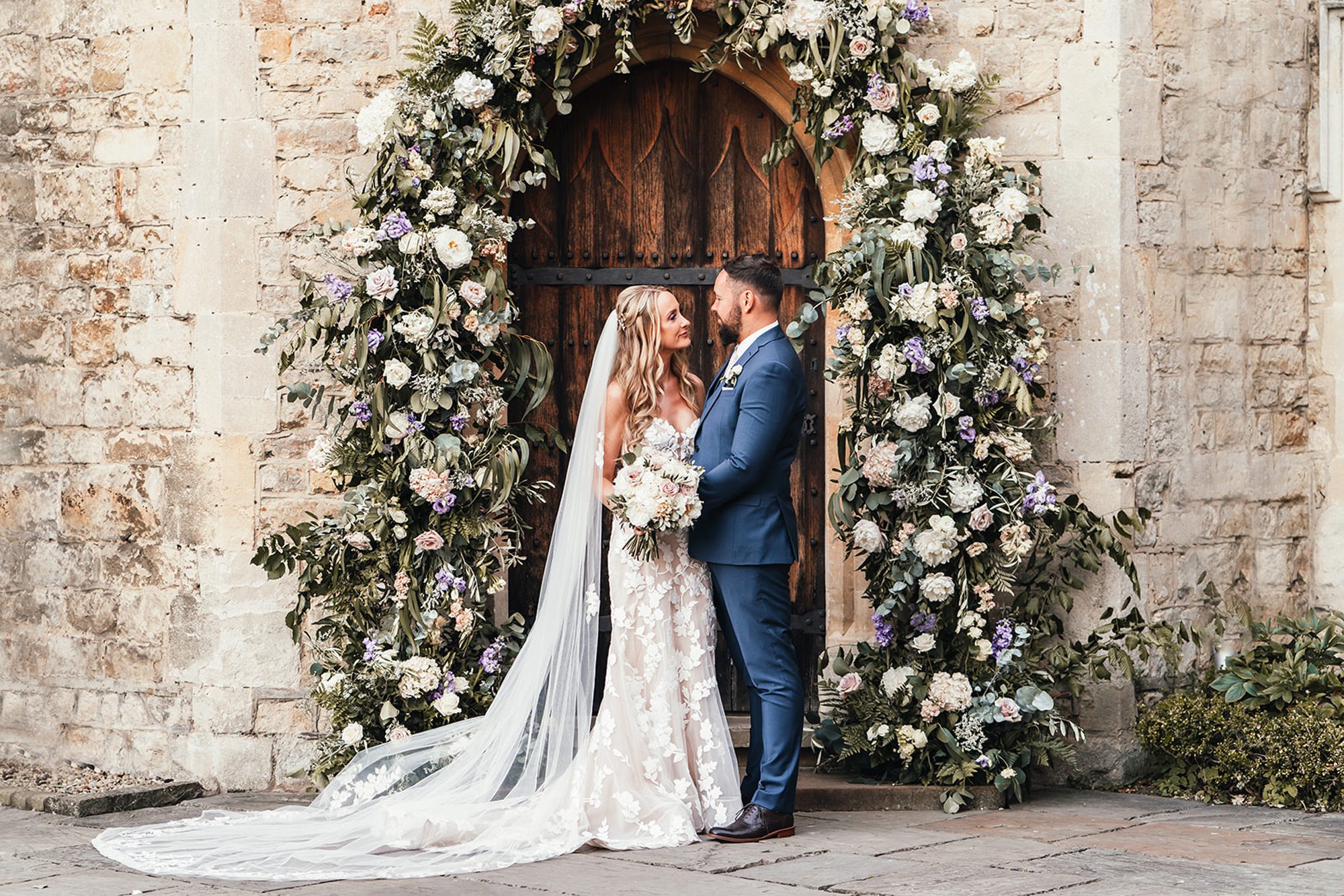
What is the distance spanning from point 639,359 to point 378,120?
1434 mm

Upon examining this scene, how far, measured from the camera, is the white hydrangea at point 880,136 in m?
5.80

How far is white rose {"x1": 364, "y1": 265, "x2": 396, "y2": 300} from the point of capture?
568 cm

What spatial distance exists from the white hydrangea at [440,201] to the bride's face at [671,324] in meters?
0.98

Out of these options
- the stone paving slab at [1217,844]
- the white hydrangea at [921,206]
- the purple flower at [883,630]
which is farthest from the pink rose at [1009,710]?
the white hydrangea at [921,206]

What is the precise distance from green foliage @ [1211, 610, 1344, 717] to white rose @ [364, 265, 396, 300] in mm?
3575

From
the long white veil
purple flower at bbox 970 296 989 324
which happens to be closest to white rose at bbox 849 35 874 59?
purple flower at bbox 970 296 989 324

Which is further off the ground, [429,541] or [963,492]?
[963,492]

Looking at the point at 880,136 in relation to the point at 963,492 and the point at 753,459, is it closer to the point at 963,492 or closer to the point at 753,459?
the point at 963,492

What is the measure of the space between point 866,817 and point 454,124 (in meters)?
2.99

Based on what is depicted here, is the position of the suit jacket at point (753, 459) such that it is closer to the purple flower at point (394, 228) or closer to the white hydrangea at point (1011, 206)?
the white hydrangea at point (1011, 206)

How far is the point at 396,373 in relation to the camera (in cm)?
569

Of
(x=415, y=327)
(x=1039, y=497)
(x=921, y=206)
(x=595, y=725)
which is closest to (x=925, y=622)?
(x=1039, y=497)

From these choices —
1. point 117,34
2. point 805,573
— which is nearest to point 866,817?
point 805,573

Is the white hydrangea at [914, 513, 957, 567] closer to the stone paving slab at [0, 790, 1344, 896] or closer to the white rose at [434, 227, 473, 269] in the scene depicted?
the stone paving slab at [0, 790, 1344, 896]
